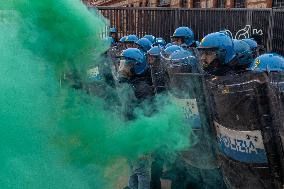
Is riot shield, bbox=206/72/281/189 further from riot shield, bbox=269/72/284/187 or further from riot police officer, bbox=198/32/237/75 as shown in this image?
riot police officer, bbox=198/32/237/75

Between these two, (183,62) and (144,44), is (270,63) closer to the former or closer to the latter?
(183,62)

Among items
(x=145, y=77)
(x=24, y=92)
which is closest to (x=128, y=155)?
(x=24, y=92)

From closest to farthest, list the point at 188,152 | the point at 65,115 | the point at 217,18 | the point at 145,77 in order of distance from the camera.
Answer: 1. the point at 65,115
2. the point at 188,152
3. the point at 145,77
4. the point at 217,18

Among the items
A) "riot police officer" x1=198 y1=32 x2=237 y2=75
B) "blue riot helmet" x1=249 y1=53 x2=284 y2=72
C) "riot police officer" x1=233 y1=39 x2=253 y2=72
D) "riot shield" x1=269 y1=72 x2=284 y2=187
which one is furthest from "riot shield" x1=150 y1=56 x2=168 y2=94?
"riot shield" x1=269 y1=72 x2=284 y2=187

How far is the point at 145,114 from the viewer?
15.9 feet

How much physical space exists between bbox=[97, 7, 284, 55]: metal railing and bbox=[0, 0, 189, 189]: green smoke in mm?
7667

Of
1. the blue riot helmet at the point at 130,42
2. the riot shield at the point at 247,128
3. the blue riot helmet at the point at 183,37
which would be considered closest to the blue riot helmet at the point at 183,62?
the riot shield at the point at 247,128

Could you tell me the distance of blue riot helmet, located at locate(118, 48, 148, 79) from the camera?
5836 mm

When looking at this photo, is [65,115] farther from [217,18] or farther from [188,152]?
[217,18]

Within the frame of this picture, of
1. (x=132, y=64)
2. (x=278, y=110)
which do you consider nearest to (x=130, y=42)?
(x=132, y=64)

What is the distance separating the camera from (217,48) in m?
4.91

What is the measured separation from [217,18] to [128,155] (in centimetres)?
823

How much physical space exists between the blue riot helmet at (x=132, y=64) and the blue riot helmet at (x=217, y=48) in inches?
45.7

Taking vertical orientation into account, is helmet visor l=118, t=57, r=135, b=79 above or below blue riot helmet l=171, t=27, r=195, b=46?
below
